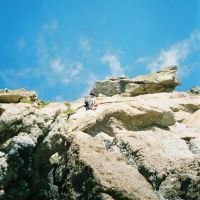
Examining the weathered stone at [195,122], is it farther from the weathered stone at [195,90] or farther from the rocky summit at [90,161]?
the weathered stone at [195,90]

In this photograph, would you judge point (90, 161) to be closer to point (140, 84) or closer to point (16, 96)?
point (16, 96)

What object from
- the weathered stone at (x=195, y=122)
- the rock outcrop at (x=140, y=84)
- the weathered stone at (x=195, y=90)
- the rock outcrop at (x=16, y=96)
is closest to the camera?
the weathered stone at (x=195, y=122)

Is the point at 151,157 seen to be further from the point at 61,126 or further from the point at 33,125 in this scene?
the point at 33,125

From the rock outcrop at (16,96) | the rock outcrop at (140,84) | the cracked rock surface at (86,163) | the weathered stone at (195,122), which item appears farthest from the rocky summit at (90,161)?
the rock outcrop at (140,84)

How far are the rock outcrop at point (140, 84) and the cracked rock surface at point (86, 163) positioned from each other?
4484 centimetres

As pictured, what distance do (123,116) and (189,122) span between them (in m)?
10.5

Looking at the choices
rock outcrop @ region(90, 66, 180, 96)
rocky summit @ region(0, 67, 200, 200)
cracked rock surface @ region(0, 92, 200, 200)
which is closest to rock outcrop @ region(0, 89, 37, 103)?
rock outcrop @ region(90, 66, 180, 96)

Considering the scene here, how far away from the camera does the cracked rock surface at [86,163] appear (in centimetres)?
2356

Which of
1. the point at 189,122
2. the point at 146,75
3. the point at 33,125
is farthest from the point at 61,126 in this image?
the point at 146,75

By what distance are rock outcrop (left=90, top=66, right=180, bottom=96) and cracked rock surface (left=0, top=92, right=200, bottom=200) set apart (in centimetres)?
4484

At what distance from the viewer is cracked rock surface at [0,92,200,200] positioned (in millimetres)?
23562

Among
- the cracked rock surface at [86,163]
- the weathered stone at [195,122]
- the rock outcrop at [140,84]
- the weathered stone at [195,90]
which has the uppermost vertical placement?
the rock outcrop at [140,84]

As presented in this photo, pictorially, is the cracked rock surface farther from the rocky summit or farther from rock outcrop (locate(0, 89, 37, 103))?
rock outcrop (locate(0, 89, 37, 103))

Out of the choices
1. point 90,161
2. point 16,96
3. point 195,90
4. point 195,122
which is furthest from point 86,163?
point 195,90
